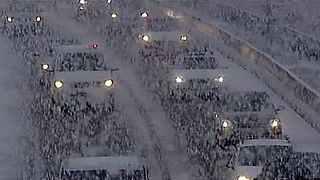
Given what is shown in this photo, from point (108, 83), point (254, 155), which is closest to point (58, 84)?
point (108, 83)

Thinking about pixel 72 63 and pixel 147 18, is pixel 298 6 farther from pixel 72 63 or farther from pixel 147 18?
pixel 72 63

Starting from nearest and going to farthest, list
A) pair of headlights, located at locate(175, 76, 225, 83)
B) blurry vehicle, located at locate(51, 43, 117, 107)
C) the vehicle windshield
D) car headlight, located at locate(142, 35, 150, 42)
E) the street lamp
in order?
1. the vehicle windshield
2. blurry vehicle, located at locate(51, 43, 117, 107)
3. pair of headlights, located at locate(175, 76, 225, 83)
4. car headlight, located at locate(142, 35, 150, 42)
5. the street lamp

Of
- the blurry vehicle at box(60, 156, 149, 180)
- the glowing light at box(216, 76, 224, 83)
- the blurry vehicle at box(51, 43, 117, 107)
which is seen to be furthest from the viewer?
the glowing light at box(216, 76, 224, 83)

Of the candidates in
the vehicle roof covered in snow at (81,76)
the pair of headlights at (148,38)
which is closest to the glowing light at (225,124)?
the vehicle roof covered in snow at (81,76)

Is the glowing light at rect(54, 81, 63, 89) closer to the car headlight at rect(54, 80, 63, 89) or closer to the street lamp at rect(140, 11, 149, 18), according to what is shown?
the car headlight at rect(54, 80, 63, 89)

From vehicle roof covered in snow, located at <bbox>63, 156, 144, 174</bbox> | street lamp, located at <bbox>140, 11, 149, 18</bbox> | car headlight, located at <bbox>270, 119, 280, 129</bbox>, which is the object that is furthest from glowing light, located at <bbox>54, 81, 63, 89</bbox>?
street lamp, located at <bbox>140, 11, 149, 18</bbox>

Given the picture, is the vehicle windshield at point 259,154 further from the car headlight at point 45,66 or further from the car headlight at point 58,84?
the car headlight at point 45,66

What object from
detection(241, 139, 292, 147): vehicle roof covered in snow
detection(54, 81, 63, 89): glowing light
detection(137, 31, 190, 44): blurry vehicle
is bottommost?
detection(241, 139, 292, 147): vehicle roof covered in snow

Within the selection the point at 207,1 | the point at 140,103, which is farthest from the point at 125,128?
the point at 207,1
